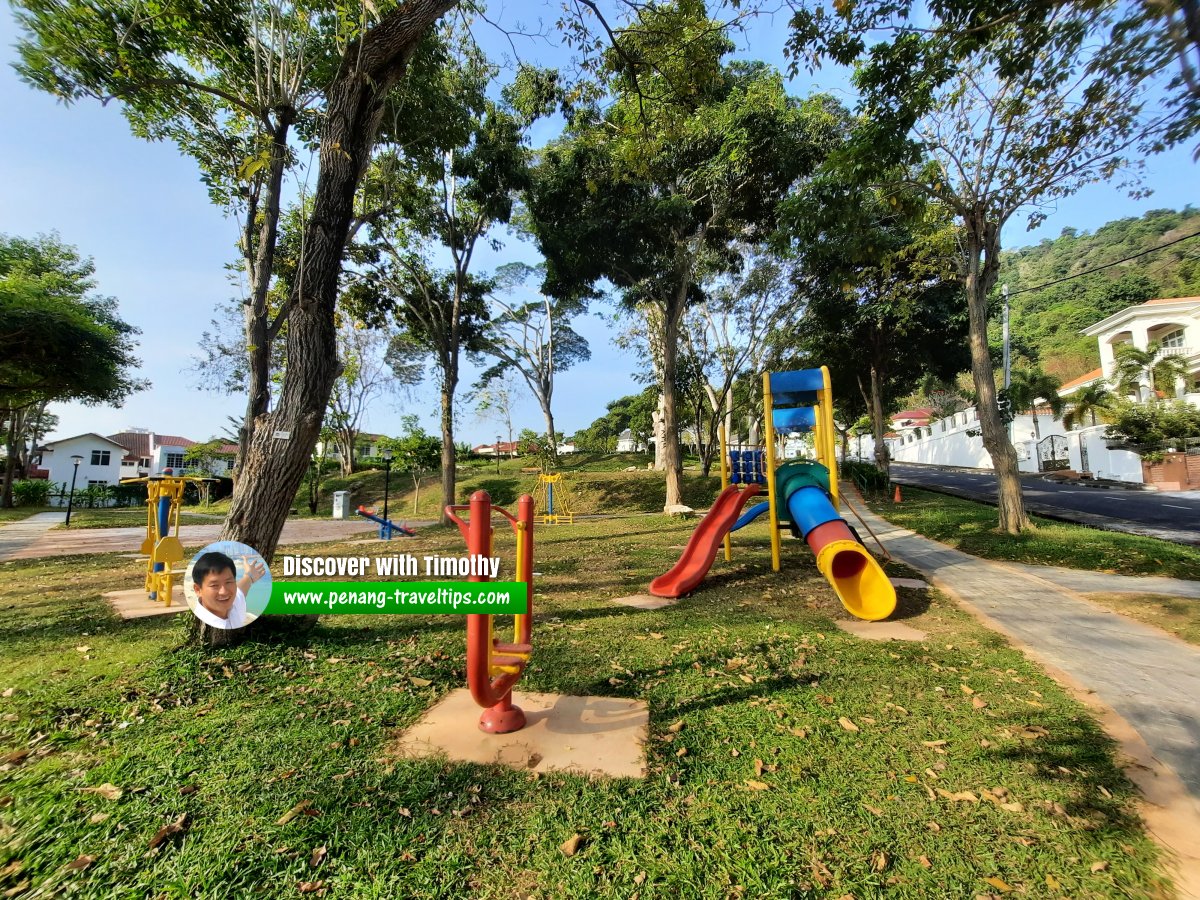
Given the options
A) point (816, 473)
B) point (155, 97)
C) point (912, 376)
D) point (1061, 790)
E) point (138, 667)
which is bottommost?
point (1061, 790)

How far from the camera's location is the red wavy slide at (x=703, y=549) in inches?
235

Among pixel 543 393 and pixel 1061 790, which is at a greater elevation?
pixel 543 393

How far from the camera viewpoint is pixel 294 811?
6.84 feet

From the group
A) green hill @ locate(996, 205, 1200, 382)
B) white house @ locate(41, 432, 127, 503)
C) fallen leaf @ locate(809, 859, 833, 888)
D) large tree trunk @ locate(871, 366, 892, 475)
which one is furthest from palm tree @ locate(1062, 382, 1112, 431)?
white house @ locate(41, 432, 127, 503)

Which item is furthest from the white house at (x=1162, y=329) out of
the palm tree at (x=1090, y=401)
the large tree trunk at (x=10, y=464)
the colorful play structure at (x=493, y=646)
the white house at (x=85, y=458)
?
the white house at (x=85, y=458)

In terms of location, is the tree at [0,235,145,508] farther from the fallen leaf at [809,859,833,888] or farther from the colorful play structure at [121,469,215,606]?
the fallen leaf at [809,859,833,888]

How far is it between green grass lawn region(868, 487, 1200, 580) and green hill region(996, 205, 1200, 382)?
4057cm

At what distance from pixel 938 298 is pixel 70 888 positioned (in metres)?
20.4

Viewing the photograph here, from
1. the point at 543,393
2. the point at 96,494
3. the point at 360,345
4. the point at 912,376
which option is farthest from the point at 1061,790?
the point at 96,494

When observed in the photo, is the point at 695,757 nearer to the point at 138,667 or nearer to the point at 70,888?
the point at 70,888

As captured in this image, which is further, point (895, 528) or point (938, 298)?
point (938, 298)

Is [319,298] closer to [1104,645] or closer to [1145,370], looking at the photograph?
[1104,645]

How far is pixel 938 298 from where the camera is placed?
16.4 metres

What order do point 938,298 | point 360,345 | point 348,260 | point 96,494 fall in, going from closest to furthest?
point 348,260, point 938,298, point 96,494, point 360,345
